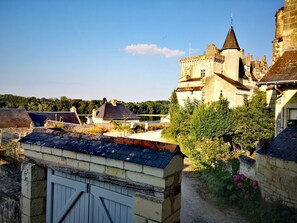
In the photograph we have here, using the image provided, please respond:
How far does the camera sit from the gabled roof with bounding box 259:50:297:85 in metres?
7.17

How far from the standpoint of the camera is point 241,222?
6.68m

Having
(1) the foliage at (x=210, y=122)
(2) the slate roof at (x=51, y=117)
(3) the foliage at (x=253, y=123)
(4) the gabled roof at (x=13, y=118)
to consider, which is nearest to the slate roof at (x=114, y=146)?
(1) the foliage at (x=210, y=122)

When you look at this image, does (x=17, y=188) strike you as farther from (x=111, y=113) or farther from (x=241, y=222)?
(x=111, y=113)

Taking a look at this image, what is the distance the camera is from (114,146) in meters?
2.82

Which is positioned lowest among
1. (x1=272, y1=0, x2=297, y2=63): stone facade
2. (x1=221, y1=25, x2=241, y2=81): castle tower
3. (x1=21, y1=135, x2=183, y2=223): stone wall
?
(x1=21, y1=135, x2=183, y2=223): stone wall

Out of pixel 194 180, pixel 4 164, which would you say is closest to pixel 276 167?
pixel 194 180

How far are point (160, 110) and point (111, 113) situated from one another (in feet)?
176

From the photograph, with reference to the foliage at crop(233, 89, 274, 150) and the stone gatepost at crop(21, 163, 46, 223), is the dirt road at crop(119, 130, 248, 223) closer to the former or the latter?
the stone gatepost at crop(21, 163, 46, 223)

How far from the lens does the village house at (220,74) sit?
95.9 feet

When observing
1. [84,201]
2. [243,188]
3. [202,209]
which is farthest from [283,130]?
[84,201]

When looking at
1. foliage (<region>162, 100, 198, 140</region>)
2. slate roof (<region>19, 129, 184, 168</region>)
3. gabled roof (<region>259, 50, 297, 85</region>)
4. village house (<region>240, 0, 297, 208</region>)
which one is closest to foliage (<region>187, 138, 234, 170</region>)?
village house (<region>240, 0, 297, 208</region>)

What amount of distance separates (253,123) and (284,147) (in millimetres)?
14519

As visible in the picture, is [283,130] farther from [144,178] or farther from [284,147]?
[144,178]

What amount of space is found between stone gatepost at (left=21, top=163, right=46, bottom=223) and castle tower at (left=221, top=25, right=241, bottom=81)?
112 feet
